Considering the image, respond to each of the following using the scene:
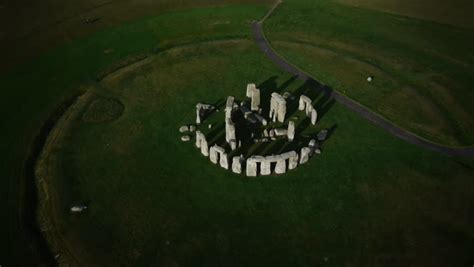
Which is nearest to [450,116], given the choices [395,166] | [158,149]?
[395,166]

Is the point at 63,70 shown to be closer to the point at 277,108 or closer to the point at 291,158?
the point at 277,108

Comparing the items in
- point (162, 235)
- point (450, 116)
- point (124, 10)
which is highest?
point (124, 10)

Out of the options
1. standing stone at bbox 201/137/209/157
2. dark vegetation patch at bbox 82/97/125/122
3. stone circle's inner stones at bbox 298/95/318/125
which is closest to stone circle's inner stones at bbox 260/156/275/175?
standing stone at bbox 201/137/209/157

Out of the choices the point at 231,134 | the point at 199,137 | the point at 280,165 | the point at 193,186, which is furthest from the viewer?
the point at 231,134

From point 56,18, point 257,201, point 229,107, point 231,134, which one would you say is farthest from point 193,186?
point 56,18

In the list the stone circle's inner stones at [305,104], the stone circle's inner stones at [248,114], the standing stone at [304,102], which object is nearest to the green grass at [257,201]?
the stone circle's inner stones at [305,104]

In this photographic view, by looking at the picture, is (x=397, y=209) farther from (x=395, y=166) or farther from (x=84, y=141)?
(x=84, y=141)
